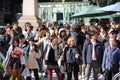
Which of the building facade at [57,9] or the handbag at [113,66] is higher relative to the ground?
the handbag at [113,66]

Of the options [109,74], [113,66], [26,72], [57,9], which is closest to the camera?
[113,66]

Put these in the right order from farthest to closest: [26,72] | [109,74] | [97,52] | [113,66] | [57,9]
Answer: [57,9] < [97,52] < [26,72] < [109,74] < [113,66]

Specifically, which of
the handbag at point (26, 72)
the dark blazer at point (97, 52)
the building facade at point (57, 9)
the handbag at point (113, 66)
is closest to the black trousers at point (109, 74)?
the handbag at point (113, 66)

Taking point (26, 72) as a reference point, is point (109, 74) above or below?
above

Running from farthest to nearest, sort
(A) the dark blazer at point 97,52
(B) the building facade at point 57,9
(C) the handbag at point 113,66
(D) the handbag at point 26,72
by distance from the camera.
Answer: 1. (B) the building facade at point 57,9
2. (A) the dark blazer at point 97,52
3. (D) the handbag at point 26,72
4. (C) the handbag at point 113,66

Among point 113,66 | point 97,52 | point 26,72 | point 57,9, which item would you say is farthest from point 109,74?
point 57,9

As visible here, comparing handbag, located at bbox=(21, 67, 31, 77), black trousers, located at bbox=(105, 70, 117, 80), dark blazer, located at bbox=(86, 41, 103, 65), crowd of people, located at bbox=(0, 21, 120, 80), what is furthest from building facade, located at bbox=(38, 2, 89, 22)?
black trousers, located at bbox=(105, 70, 117, 80)

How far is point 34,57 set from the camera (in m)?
14.3

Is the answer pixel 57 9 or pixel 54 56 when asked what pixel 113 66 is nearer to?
pixel 54 56

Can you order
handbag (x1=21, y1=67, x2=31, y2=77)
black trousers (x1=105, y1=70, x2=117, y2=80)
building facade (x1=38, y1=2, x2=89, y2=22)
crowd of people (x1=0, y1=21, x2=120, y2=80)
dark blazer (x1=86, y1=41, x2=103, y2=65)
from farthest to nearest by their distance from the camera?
1. building facade (x1=38, y1=2, x2=89, y2=22)
2. dark blazer (x1=86, y1=41, x2=103, y2=65)
3. handbag (x1=21, y1=67, x2=31, y2=77)
4. crowd of people (x1=0, y1=21, x2=120, y2=80)
5. black trousers (x1=105, y1=70, x2=117, y2=80)

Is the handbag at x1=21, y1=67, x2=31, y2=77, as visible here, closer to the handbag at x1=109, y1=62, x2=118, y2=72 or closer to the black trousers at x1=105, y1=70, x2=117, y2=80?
the black trousers at x1=105, y1=70, x2=117, y2=80

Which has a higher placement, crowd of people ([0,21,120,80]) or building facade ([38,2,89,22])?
crowd of people ([0,21,120,80])

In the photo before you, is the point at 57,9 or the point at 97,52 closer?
the point at 97,52

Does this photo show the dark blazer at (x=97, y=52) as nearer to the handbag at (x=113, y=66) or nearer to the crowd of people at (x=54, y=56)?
the crowd of people at (x=54, y=56)
